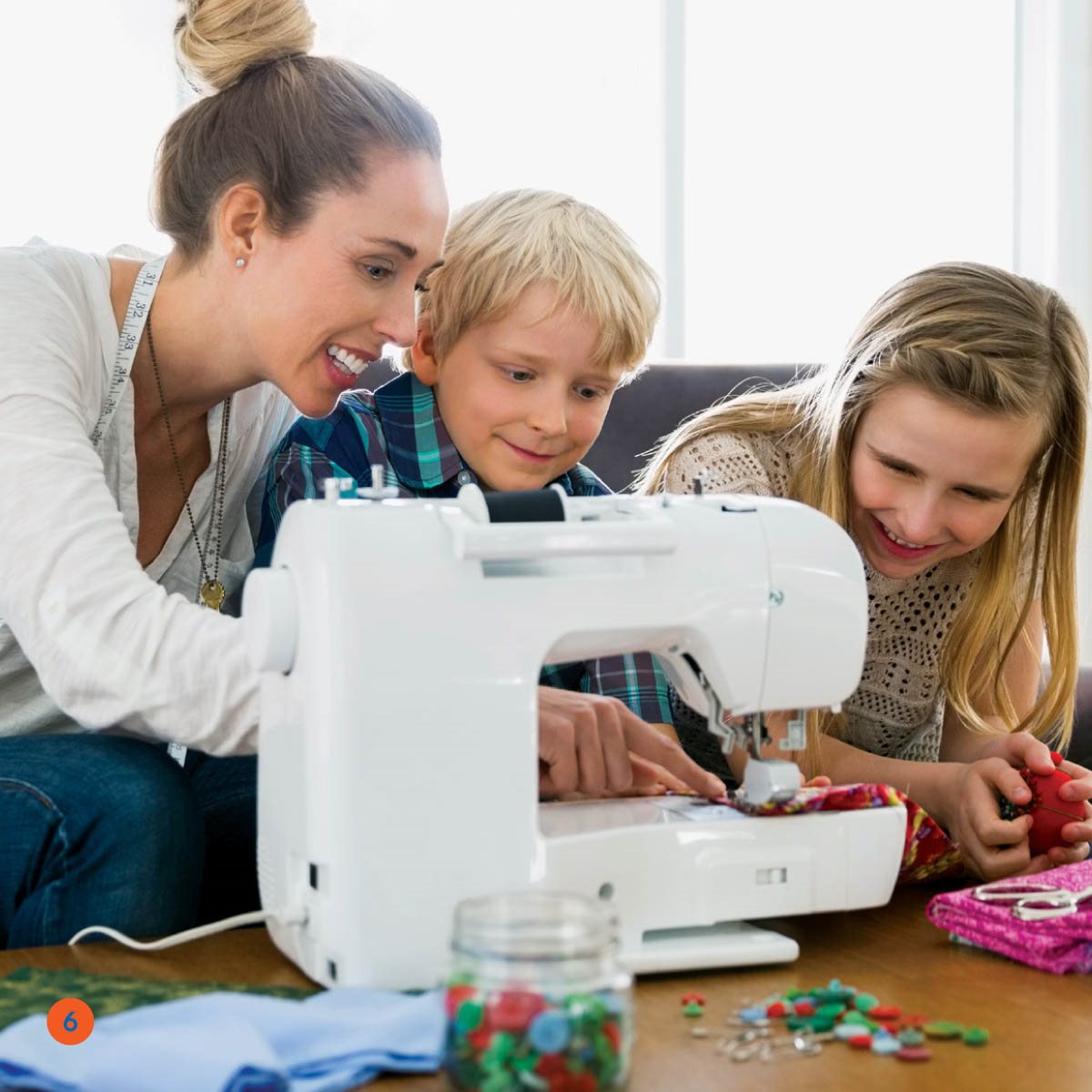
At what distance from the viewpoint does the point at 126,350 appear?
1.49 meters

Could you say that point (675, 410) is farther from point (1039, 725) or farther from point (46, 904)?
point (46, 904)

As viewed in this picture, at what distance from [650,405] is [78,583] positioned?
138cm

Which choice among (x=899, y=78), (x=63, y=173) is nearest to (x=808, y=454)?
(x=63, y=173)

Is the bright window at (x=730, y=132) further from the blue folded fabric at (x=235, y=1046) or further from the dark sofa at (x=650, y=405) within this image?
the blue folded fabric at (x=235, y=1046)

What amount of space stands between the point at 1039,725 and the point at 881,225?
2386 mm

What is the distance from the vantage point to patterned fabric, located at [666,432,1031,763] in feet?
5.84

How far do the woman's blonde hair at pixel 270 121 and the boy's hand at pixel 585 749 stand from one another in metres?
0.60

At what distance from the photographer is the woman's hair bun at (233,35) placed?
1476 millimetres

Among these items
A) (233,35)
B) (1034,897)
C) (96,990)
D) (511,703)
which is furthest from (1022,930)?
(233,35)

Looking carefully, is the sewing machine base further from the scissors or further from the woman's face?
the woman's face

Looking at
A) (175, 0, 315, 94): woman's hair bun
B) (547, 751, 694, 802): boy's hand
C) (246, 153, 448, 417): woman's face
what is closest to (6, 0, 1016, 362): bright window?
(175, 0, 315, 94): woman's hair bun

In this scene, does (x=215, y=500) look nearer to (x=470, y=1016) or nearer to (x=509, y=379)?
(x=509, y=379)

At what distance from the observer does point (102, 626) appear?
1066 mm

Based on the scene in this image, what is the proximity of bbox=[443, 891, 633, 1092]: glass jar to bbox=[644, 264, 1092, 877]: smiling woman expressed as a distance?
2.57ft
